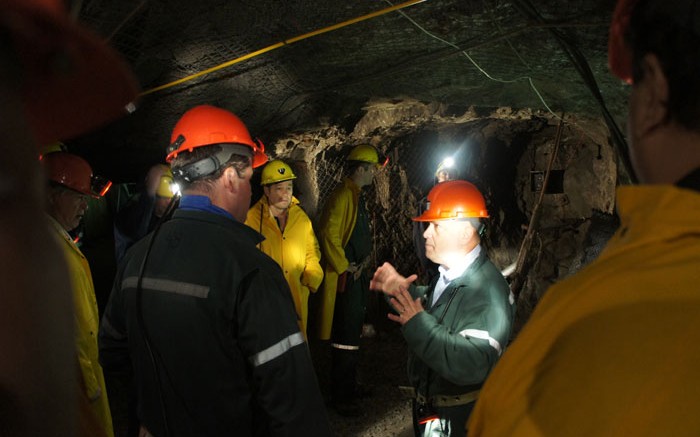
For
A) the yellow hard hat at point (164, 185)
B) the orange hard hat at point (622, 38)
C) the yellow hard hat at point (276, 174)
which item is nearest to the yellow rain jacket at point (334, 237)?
the yellow hard hat at point (276, 174)

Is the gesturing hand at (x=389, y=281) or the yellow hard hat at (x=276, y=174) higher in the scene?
the yellow hard hat at (x=276, y=174)

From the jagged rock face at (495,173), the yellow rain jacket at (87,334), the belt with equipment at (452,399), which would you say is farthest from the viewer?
the jagged rock face at (495,173)

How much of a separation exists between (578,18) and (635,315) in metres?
3.00

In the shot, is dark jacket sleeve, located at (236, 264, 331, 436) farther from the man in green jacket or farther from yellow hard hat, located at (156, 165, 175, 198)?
yellow hard hat, located at (156, 165, 175, 198)

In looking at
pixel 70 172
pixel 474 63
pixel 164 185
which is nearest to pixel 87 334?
pixel 70 172

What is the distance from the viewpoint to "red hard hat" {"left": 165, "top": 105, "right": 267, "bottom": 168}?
231 cm

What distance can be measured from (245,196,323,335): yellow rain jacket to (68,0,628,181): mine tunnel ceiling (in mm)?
1239

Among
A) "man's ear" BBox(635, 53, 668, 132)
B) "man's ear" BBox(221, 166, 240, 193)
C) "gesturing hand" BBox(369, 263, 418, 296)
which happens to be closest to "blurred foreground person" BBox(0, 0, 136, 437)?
"man's ear" BBox(635, 53, 668, 132)

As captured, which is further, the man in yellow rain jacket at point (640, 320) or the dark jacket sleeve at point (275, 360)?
the dark jacket sleeve at point (275, 360)

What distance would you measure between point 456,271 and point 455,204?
0.45 meters

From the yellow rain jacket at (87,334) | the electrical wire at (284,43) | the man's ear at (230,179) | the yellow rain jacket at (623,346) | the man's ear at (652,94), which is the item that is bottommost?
the yellow rain jacket at (87,334)

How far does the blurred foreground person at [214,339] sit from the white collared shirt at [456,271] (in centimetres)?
115

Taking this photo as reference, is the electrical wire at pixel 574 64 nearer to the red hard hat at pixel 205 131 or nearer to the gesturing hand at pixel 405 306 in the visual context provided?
the red hard hat at pixel 205 131

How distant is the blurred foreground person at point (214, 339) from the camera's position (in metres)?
1.84
